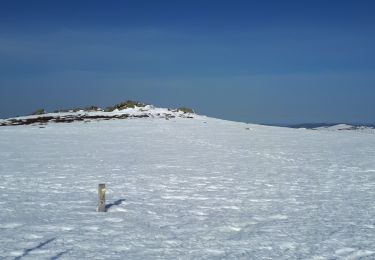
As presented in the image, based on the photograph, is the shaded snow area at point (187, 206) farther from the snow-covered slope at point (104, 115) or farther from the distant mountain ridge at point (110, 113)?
the distant mountain ridge at point (110, 113)

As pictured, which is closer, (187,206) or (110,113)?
(187,206)

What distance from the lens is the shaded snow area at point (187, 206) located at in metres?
8.91

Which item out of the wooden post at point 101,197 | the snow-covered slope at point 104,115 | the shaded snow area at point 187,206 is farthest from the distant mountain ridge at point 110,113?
the wooden post at point 101,197

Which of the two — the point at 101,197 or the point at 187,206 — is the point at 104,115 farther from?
the point at 101,197

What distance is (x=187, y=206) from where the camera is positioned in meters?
12.7

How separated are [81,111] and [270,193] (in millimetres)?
59848

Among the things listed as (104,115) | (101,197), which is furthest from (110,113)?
(101,197)

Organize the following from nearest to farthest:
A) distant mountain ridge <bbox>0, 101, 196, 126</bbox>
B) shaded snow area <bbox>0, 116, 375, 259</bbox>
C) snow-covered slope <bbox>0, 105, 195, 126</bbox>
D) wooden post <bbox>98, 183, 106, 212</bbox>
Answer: shaded snow area <bbox>0, 116, 375, 259</bbox> → wooden post <bbox>98, 183, 106, 212</bbox> → snow-covered slope <bbox>0, 105, 195, 126</bbox> → distant mountain ridge <bbox>0, 101, 196, 126</bbox>

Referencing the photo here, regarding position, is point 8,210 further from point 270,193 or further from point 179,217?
point 270,193

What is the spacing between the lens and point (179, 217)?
11.5 m

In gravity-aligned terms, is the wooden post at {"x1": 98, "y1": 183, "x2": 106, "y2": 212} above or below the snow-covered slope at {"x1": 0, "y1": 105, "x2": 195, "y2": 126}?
below

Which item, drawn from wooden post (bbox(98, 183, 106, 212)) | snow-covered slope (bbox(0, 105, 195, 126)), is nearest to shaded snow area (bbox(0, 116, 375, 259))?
wooden post (bbox(98, 183, 106, 212))

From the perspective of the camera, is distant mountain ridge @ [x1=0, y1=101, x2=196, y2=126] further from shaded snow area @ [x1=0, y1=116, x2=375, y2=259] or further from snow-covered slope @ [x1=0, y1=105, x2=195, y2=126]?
shaded snow area @ [x1=0, y1=116, x2=375, y2=259]

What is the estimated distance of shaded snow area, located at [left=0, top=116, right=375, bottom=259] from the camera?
8.91 m
